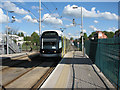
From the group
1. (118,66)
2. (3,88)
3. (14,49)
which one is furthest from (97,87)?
(14,49)

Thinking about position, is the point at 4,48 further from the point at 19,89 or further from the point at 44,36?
the point at 19,89

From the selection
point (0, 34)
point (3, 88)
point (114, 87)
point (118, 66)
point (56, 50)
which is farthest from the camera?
point (0, 34)

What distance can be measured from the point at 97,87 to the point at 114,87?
0.75 metres

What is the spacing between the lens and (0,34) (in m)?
26.8

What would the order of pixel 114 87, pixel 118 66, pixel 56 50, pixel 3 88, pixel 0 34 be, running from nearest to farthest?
pixel 118 66 → pixel 114 87 → pixel 3 88 → pixel 56 50 → pixel 0 34

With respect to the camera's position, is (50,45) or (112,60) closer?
(112,60)

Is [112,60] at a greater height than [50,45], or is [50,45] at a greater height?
[50,45]

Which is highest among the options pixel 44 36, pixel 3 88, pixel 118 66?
pixel 44 36

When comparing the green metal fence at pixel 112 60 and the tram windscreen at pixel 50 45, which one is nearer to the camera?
the green metal fence at pixel 112 60

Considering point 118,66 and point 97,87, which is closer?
point 118,66

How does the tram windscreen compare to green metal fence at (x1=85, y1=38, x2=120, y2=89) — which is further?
the tram windscreen

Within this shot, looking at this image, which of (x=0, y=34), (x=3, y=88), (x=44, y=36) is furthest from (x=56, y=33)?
(x=0, y=34)

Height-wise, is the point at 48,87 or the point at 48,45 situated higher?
the point at 48,45

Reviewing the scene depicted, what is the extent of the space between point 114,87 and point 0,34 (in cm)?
2421
